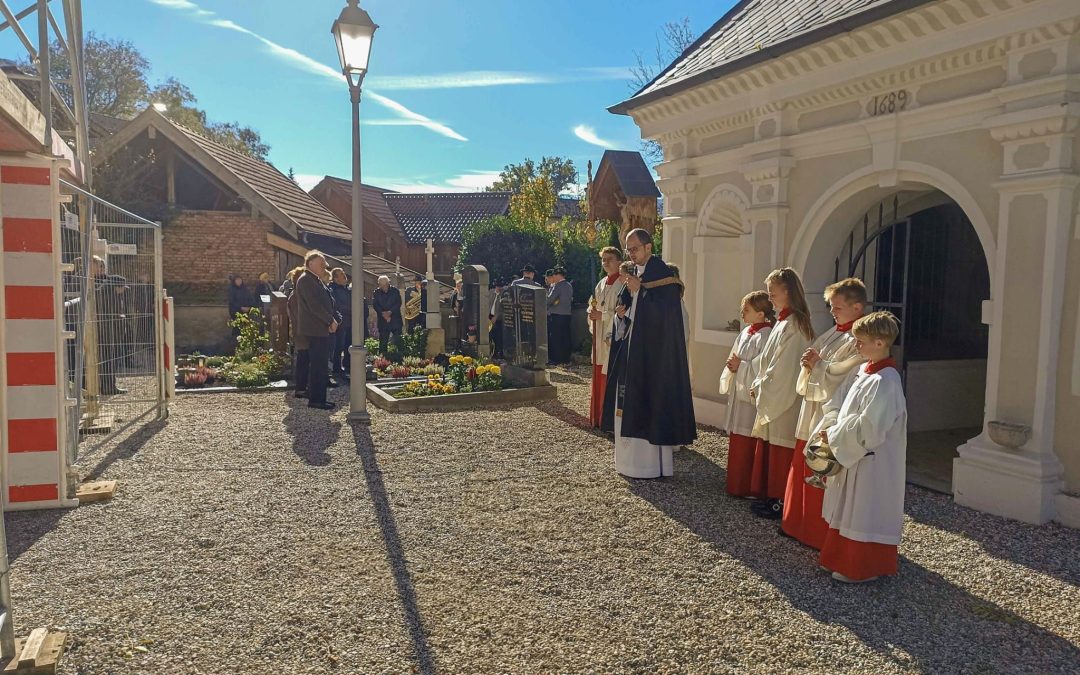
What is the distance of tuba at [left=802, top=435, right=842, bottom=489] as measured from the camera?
4242 mm

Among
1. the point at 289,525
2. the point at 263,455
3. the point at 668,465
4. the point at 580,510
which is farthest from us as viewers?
the point at 263,455

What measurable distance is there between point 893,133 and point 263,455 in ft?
21.1

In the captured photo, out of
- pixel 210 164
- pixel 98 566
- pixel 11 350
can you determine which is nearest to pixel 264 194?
pixel 210 164

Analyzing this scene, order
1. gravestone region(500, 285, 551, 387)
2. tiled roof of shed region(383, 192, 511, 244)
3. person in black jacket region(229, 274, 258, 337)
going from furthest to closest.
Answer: tiled roof of shed region(383, 192, 511, 244) < person in black jacket region(229, 274, 258, 337) < gravestone region(500, 285, 551, 387)

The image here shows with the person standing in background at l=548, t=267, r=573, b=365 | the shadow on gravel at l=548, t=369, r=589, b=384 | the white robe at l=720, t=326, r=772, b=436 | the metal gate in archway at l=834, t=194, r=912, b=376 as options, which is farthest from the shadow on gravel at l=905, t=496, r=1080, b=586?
the person standing in background at l=548, t=267, r=573, b=365

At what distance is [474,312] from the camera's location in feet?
44.9

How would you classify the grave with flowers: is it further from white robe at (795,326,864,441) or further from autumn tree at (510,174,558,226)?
autumn tree at (510,174,558,226)

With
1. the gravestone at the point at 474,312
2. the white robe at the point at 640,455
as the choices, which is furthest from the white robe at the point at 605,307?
the gravestone at the point at 474,312

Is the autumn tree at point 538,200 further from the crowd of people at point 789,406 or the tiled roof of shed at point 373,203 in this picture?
the crowd of people at point 789,406

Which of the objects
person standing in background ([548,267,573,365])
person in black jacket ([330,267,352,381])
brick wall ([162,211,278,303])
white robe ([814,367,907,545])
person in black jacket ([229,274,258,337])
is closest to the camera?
white robe ([814,367,907,545])

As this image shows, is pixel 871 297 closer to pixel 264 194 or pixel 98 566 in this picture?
pixel 98 566

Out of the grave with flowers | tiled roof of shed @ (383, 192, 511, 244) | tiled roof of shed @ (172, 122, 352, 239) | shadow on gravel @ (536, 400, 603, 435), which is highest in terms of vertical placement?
tiled roof of shed @ (383, 192, 511, 244)

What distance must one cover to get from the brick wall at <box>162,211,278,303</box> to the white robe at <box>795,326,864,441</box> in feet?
51.8

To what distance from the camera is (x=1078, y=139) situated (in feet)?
17.5
